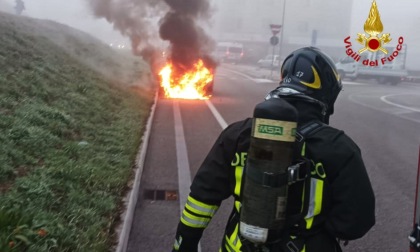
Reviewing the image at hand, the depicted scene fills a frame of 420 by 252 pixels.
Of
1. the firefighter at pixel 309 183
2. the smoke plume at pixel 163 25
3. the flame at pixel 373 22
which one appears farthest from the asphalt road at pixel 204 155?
the smoke plume at pixel 163 25

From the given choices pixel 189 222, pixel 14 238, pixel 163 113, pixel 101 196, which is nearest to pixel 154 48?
pixel 163 113

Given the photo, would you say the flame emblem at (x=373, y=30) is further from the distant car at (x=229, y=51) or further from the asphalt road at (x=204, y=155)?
the distant car at (x=229, y=51)

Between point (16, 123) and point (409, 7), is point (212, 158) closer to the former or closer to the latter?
point (16, 123)

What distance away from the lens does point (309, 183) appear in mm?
1688

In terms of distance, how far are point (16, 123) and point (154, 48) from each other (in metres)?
13.5

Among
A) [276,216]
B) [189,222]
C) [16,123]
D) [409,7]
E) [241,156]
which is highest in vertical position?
[409,7]

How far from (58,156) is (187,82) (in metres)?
9.96

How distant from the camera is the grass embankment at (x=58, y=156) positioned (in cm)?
342

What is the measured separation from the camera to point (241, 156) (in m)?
1.78

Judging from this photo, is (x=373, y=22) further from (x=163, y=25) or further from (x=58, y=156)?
(x=163, y=25)

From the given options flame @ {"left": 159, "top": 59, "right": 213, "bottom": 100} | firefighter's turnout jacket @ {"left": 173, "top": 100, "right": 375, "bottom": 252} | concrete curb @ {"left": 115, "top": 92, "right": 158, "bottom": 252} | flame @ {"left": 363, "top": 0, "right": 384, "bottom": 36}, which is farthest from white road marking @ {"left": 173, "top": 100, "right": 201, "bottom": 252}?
flame @ {"left": 159, "top": 59, "right": 213, "bottom": 100}

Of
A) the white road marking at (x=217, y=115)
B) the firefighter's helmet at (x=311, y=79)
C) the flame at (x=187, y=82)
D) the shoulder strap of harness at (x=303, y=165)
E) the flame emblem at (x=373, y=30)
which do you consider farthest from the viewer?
the flame at (x=187, y=82)

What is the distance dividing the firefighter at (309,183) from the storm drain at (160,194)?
319cm

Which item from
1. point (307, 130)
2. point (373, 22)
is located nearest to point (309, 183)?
point (307, 130)
